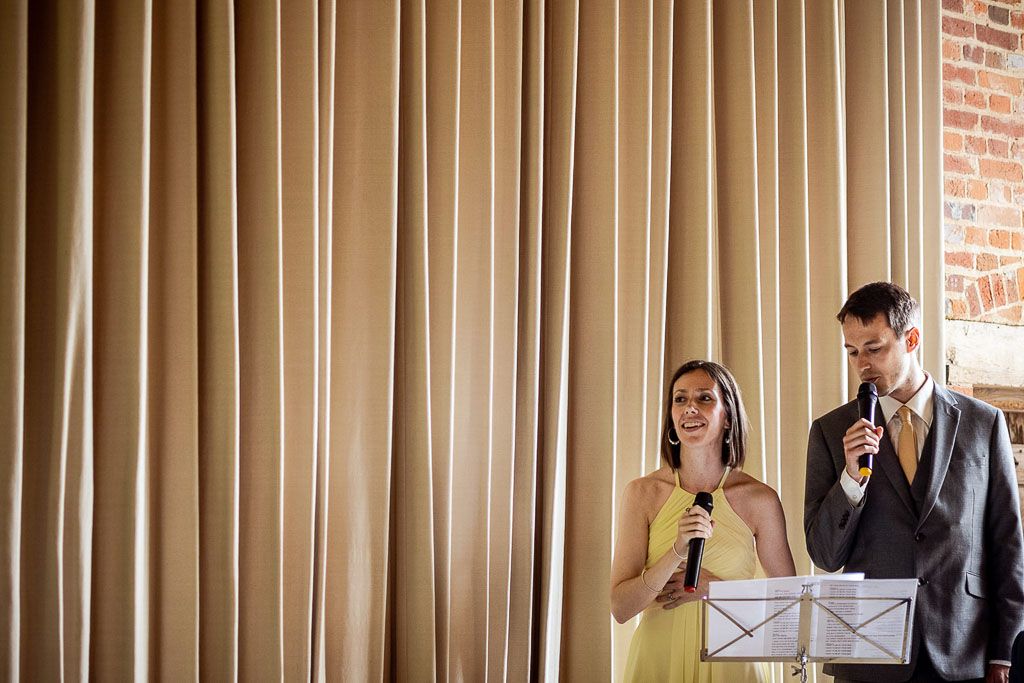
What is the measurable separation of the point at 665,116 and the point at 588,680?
1965mm

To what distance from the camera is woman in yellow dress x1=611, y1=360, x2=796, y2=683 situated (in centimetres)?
305

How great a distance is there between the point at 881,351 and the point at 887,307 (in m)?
0.13

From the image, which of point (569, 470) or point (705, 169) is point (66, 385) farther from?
point (705, 169)

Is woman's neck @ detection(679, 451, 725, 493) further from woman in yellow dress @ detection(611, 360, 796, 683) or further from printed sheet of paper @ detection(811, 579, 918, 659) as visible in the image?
printed sheet of paper @ detection(811, 579, 918, 659)

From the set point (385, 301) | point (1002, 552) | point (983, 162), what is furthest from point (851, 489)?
point (983, 162)

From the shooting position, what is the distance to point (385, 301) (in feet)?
10.8

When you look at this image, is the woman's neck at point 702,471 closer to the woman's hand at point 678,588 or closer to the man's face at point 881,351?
the woman's hand at point 678,588

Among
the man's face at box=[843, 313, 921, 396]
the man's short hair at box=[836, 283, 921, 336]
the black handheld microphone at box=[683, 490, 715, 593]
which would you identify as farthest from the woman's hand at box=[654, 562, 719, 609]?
the man's short hair at box=[836, 283, 921, 336]

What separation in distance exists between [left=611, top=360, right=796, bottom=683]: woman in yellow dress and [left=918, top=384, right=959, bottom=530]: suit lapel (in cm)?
41

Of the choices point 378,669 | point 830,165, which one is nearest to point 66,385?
point 378,669

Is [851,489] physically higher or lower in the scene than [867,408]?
lower

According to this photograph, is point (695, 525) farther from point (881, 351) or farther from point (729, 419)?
point (881, 351)

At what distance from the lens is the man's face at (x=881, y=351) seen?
307cm

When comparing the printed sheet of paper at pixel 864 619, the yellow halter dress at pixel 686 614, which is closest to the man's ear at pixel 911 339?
the yellow halter dress at pixel 686 614
